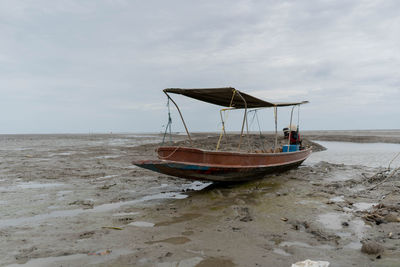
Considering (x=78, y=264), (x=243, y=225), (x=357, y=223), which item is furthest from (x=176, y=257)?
(x=357, y=223)

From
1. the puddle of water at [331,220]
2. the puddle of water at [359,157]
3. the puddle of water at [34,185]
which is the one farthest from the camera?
the puddle of water at [359,157]

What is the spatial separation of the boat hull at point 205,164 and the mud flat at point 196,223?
0.54 m

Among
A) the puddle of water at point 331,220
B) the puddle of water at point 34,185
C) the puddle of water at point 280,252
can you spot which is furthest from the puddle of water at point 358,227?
the puddle of water at point 34,185

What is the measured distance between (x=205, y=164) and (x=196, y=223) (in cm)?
227

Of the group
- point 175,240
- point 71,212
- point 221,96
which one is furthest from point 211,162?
point 71,212

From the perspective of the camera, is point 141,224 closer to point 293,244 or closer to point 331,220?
point 293,244

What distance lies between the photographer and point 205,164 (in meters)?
7.85

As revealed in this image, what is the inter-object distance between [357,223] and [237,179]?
395cm

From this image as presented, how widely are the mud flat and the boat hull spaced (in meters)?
0.54

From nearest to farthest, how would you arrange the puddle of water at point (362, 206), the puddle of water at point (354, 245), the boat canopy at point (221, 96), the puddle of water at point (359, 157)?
the puddle of water at point (354, 245) < the puddle of water at point (362, 206) < the boat canopy at point (221, 96) < the puddle of water at point (359, 157)

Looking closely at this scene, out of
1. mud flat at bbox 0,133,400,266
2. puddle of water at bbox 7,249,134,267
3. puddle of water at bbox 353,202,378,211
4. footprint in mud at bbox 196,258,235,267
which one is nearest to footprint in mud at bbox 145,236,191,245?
mud flat at bbox 0,133,400,266

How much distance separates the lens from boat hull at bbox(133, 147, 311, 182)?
7.66 m

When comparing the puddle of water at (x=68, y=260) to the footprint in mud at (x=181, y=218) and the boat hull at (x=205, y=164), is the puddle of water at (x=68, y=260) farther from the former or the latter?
the boat hull at (x=205, y=164)

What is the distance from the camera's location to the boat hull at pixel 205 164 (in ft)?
25.1
